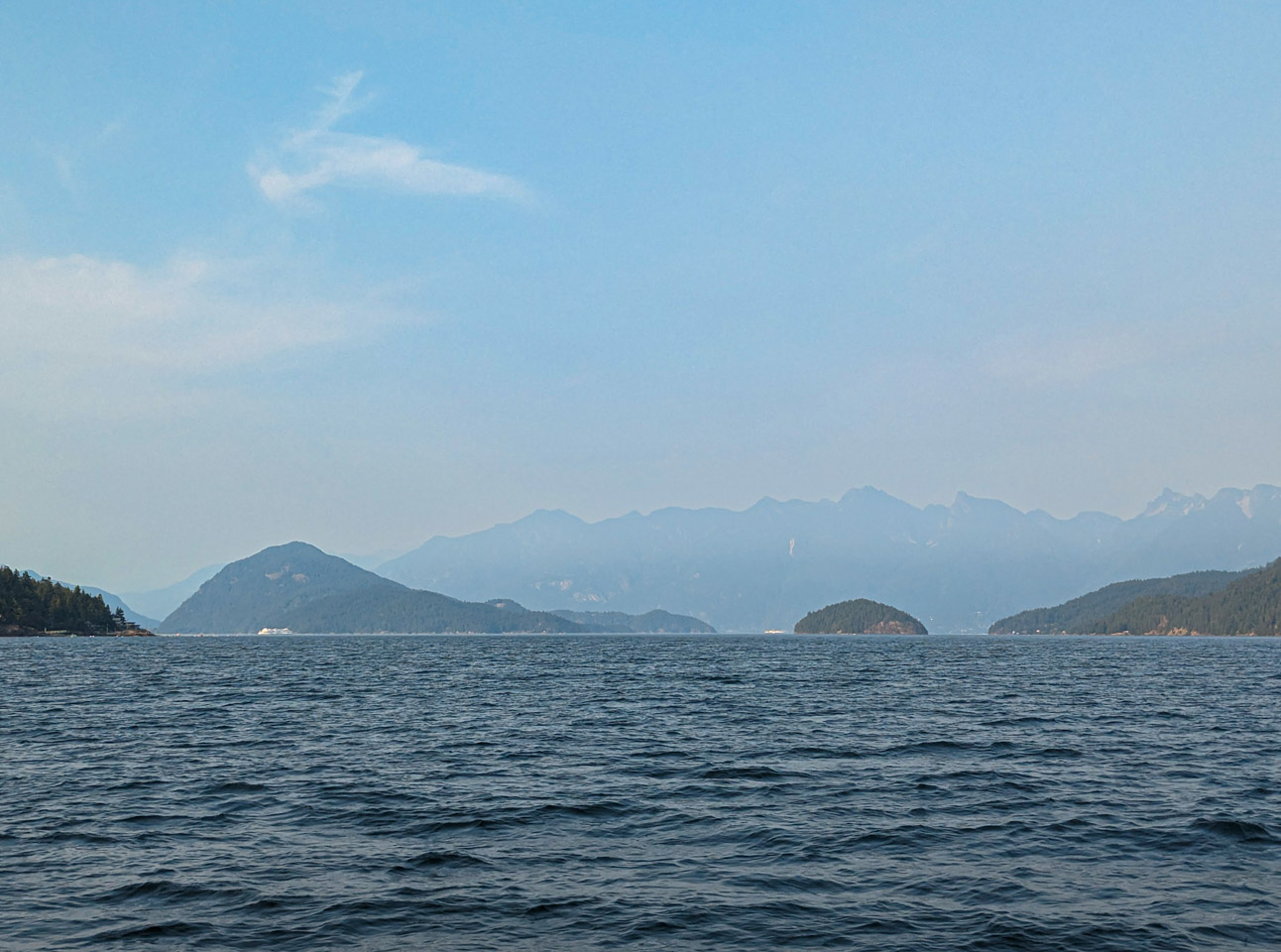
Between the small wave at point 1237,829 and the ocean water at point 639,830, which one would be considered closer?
the ocean water at point 639,830

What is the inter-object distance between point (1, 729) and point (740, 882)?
51.5 metres

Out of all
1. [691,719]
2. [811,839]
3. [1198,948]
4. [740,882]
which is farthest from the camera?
[691,719]

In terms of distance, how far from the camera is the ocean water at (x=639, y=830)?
71.8 ft

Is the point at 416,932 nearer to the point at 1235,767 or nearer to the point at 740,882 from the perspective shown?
the point at 740,882

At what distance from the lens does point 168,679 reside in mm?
105375

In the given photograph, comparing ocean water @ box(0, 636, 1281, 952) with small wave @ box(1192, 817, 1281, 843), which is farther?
small wave @ box(1192, 817, 1281, 843)

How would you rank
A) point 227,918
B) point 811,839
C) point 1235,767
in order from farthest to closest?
1. point 1235,767
2. point 811,839
3. point 227,918

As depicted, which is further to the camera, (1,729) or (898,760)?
(1,729)

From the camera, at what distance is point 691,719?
63.4 metres

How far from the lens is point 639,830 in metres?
31.2

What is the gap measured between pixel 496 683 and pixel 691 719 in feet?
142

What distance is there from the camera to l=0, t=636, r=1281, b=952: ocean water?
71.8ft

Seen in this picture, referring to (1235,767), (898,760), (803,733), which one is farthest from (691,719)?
(1235,767)

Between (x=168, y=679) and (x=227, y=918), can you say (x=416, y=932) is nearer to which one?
(x=227, y=918)
